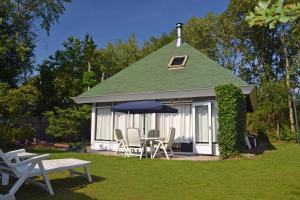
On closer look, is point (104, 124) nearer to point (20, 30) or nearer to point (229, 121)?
point (229, 121)

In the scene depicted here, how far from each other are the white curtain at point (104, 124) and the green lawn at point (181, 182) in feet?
19.8

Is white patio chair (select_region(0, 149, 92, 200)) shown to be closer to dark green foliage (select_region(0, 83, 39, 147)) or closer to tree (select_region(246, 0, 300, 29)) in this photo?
tree (select_region(246, 0, 300, 29))

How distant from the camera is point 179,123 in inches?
572

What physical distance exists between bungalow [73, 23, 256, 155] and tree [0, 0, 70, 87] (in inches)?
292

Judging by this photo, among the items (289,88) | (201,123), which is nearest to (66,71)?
(201,123)

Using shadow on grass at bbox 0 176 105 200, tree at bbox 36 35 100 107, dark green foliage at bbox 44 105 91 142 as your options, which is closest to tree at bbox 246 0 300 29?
shadow on grass at bbox 0 176 105 200

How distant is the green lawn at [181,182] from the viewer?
605 cm

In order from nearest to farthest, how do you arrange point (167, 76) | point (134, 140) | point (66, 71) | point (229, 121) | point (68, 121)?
point (229, 121) → point (134, 140) → point (167, 76) → point (68, 121) → point (66, 71)

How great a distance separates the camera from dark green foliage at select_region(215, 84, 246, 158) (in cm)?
1144

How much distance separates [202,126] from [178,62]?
14.9 ft

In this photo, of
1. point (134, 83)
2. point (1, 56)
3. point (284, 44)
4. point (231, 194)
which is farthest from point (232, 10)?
point (231, 194)

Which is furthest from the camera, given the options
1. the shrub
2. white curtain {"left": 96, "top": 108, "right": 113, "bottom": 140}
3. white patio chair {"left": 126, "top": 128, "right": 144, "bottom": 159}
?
white curtain {"left": 96, "top": 108, "right": 113, "bottom": 140}

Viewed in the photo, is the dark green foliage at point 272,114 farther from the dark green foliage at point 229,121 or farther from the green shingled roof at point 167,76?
the dark green foliage at point 229,121

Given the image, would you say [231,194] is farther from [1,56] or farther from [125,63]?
[125,63]
